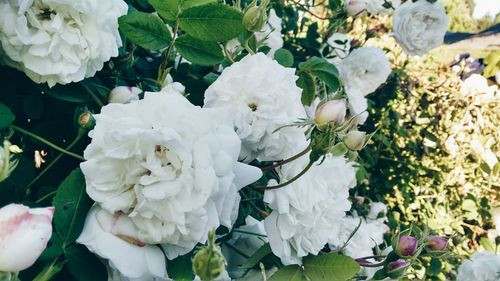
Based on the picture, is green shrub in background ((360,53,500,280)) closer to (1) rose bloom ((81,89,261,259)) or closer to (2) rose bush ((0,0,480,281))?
(2) rose bush ((0,0,480,281))

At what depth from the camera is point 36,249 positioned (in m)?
0.46

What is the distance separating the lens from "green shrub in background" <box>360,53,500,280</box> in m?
2.53

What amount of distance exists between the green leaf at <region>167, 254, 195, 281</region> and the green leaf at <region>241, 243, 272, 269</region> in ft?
0.46

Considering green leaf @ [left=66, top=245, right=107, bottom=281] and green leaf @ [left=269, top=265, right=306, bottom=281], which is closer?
green leaf @ [left=66, top=245, right=107, bottom=281]

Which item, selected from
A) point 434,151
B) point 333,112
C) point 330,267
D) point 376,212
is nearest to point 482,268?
point 376,212

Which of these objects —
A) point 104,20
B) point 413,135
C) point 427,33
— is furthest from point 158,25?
point 413,135

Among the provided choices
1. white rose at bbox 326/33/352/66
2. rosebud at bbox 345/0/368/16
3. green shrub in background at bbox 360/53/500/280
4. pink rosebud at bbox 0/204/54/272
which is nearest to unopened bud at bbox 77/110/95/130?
Answer: pink rosebud at bbox 0/204/54/272

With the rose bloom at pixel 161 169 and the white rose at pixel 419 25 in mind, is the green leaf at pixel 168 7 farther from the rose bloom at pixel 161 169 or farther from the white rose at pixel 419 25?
the white rose at pixel 419 25

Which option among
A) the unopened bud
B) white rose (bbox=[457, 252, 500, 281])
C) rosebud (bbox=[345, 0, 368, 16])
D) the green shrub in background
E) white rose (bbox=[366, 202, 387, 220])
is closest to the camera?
the unopened bud

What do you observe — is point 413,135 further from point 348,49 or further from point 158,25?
point 158,25

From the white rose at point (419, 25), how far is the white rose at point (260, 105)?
1169 millimetres

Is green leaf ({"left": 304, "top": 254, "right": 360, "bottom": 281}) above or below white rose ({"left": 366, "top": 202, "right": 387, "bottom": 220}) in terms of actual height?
above

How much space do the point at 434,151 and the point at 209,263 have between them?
237 cm

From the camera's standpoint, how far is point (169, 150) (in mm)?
596
